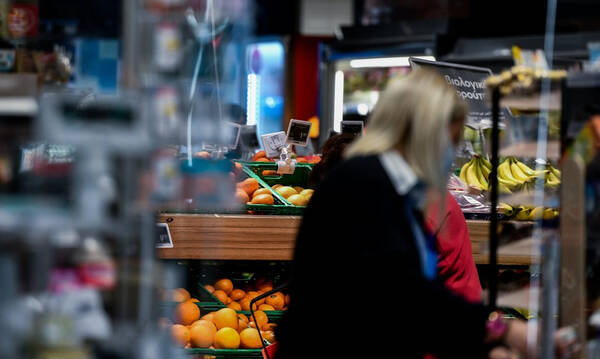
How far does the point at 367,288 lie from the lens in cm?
204

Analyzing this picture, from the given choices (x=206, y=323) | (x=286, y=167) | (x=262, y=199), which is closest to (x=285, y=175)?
(x=286, y=167)

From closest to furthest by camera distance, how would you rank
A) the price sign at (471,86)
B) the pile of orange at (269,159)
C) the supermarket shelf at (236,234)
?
1. the supermarket shelf at (236,234)
2. the price sign at (471,86)
3. the pile of orange at (269,159)

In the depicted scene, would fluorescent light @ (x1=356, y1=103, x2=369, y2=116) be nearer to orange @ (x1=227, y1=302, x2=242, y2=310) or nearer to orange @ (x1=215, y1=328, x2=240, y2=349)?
orange @ (x1=227, y1=302, x2=242, y2=310)

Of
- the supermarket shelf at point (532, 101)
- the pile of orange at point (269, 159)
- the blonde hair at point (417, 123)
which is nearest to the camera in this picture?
the blonde hair at point (417, 123)

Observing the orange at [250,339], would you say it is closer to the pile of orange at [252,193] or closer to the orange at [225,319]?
the orange at [225,319]

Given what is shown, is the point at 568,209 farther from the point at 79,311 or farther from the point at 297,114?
the point at 297,114

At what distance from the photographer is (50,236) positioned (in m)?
1.83

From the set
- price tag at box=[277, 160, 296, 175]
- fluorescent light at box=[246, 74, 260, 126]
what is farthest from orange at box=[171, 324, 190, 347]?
fluorescent light at box=[246, 74, 260, 126]

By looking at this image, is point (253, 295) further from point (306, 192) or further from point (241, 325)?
point (306, 192)

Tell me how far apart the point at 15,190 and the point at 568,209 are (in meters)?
1.45

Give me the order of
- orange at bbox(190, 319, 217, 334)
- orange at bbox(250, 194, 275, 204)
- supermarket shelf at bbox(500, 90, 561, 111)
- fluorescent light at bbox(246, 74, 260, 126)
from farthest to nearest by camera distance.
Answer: fluorescent light at bbox(246, 74, 260, 126), orange at bbox(250, 194, 275, 204), orange at bbox(190, 319, 217, 334), supermarket shelf at bbox(500, 90, 561, 111)

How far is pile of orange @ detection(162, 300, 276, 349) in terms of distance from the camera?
3.60 metres

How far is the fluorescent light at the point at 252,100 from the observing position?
18.9ft

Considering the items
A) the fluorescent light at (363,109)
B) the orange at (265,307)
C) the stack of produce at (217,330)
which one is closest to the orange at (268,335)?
the stack of produce at (217,330)
